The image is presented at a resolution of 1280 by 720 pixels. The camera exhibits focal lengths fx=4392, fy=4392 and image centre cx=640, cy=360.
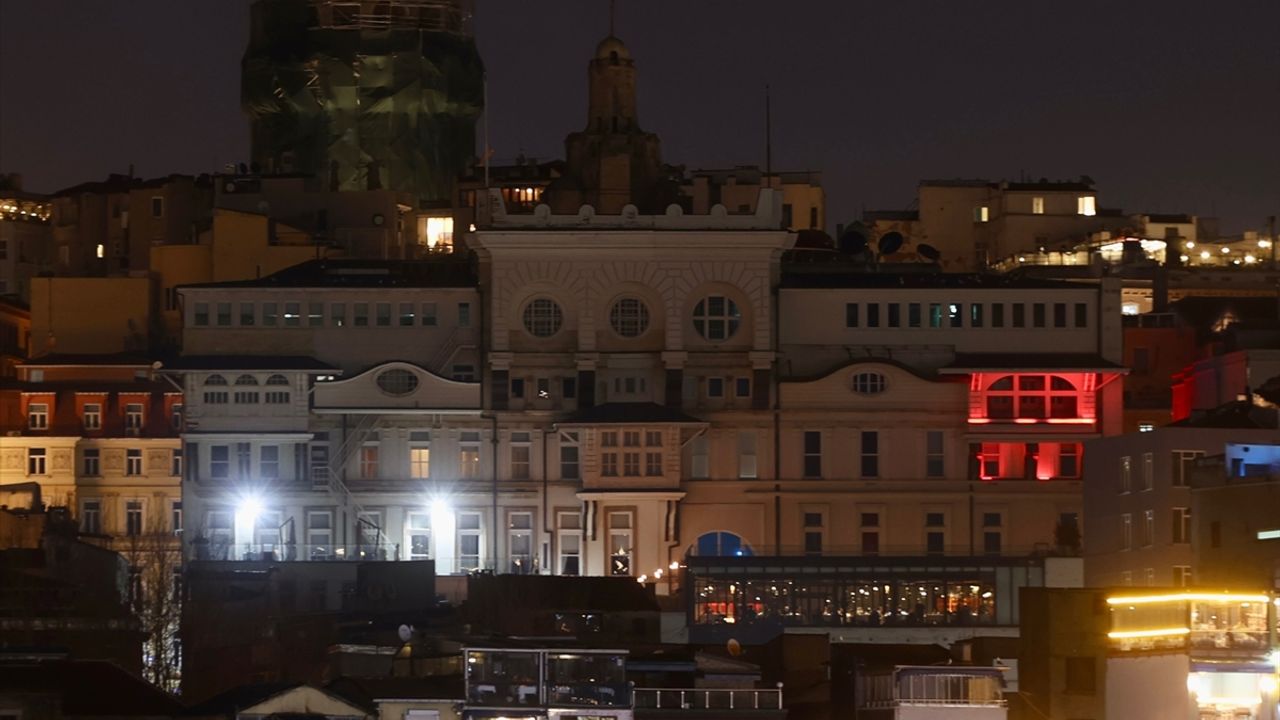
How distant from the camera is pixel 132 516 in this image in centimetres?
15912

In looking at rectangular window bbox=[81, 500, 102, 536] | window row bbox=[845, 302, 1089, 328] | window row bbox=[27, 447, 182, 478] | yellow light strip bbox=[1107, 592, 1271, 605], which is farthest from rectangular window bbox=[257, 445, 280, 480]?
yellow light strip bbox=[1107, 592, 1271, 605]

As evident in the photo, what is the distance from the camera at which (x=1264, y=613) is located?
109 meters

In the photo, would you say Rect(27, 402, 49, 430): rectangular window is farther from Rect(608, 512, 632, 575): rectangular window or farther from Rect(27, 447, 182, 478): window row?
Rect(608, 512, 632, 575): rectangular window

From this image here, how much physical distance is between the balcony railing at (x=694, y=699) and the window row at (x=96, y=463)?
5851cm

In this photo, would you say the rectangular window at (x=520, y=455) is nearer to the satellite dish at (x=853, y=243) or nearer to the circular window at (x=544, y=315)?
the circular window at (x=544, y=315)

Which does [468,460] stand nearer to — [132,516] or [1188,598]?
[132,516]

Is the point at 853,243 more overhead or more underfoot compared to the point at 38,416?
more overhead

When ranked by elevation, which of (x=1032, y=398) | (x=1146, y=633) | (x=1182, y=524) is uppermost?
(x=1032, y=398)

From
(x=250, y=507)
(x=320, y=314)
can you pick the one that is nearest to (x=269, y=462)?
(x=250, y=507)

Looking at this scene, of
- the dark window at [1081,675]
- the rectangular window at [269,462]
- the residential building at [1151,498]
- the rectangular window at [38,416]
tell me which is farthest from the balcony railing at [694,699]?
the rectangular window at [38,416]

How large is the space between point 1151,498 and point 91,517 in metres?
45.5

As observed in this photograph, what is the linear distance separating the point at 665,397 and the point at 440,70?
41116mm

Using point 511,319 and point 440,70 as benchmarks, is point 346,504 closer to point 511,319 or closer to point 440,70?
point 511,319

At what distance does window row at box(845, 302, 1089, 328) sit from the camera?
495 feet
